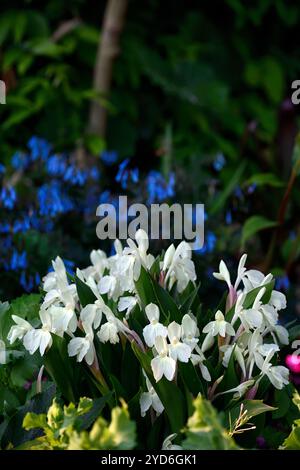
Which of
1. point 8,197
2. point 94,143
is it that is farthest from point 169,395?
point 94,143

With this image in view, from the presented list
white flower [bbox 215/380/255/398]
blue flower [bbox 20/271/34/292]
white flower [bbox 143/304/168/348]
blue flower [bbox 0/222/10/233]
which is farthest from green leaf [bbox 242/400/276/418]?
blue flower [bbox 0/222/10/233]

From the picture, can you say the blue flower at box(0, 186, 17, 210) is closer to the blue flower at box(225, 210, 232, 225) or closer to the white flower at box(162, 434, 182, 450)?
the blue flower at box(225, 210, 232, 225)

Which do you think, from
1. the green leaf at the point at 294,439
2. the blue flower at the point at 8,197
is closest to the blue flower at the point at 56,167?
the blue flower at the point at 8,197

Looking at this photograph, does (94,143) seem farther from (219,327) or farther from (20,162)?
(219,327)
